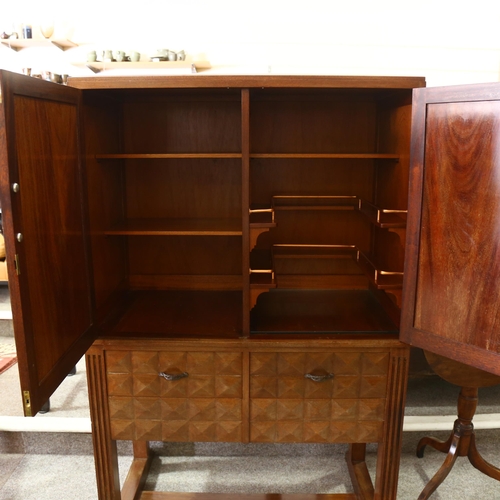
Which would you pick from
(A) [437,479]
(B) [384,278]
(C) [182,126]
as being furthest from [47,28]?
(A) [437,479]

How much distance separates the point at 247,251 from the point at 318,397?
0.52 metres

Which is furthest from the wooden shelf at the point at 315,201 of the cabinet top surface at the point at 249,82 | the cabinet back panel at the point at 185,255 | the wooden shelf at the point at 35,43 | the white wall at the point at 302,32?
the wooden shelf at the point at 35,43

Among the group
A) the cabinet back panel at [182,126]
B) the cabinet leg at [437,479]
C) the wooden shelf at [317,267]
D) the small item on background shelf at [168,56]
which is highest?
the small item on background shelf at [168,56]

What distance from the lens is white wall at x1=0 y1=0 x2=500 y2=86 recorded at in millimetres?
3475

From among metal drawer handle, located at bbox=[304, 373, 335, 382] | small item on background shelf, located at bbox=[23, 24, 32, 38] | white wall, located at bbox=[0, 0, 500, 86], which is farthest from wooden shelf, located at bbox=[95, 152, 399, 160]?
small item on background shelf, located at bbox=[23, 24, 32, 38]

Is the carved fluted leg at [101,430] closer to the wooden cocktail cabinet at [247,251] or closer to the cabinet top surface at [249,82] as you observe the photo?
the wooden cocktail cabinet at [247,251]

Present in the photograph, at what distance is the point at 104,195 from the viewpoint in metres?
1.67

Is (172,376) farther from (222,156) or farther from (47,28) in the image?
(47,28)

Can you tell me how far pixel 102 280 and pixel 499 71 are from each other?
3414 mm

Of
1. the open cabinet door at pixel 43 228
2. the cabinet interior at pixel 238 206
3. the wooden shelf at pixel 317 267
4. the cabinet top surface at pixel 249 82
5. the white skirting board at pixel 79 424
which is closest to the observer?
the open cabinet door at pixel 43 228

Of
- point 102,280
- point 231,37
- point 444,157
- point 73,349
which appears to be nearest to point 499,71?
point 231,37

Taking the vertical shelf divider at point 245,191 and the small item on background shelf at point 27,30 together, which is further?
the small item on background shelf at point 27,30

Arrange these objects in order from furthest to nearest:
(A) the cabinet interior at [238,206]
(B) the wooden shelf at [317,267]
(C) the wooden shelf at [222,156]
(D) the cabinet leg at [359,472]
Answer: (B) the wooden shelf at [317,267] → (D) the cabinet leg at [359,472] → (A) the cabinet interior at [238,206] → (C) the wooden shelf at [222,156]

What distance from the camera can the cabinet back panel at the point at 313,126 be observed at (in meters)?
1.83
